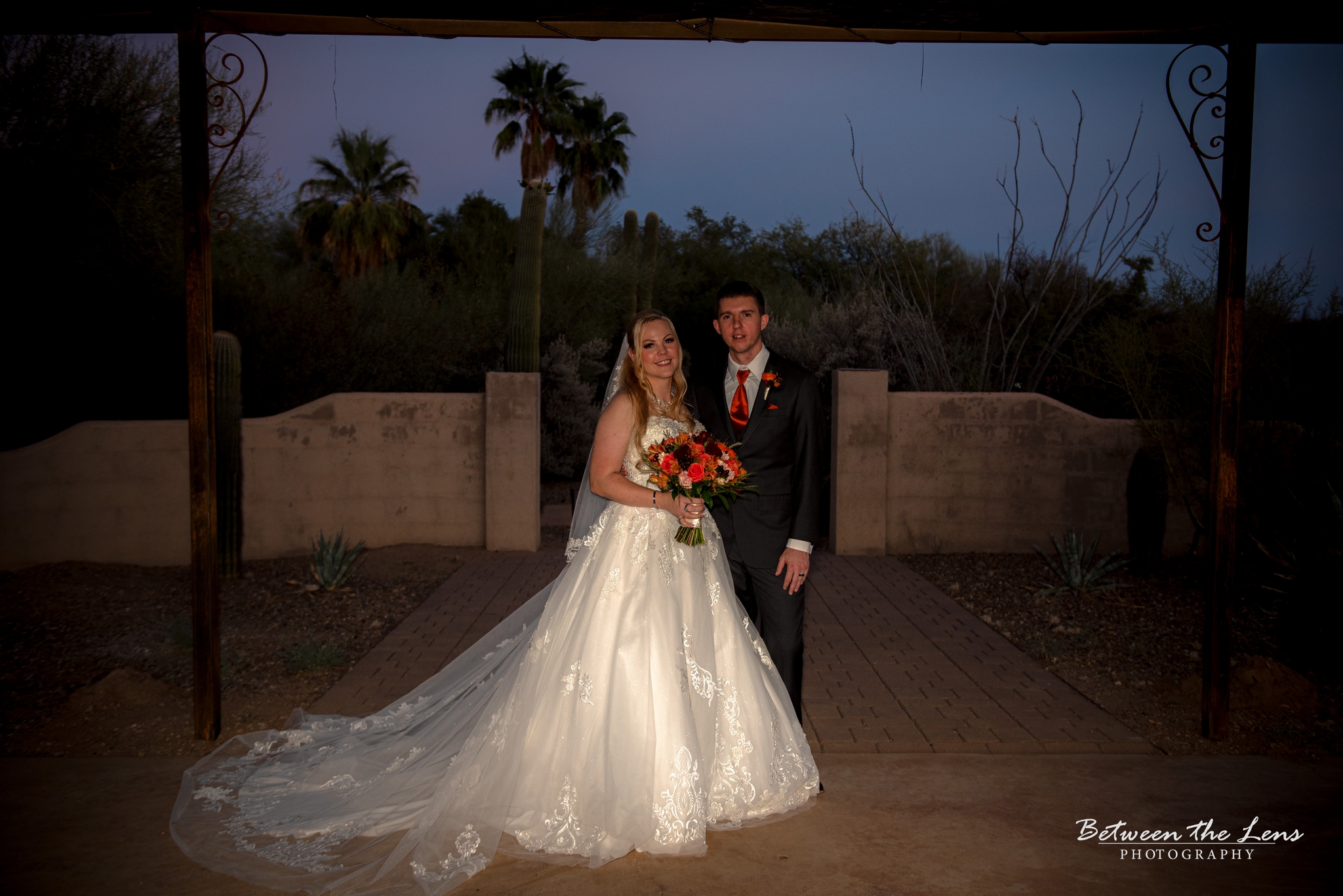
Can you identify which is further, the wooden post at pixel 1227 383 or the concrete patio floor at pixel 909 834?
the wooden post at pixel 1227 383

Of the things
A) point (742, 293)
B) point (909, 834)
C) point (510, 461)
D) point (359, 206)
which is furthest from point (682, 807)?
point (359, 206)

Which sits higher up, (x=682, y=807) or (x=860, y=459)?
(x=860, y=459)

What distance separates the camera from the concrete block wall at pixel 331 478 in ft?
28.8

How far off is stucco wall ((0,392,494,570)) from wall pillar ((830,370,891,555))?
343cm

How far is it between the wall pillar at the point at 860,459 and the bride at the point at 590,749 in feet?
19.5

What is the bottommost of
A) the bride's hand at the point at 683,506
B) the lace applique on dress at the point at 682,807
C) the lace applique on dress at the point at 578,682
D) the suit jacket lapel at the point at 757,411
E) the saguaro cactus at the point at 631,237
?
the lace applique on dress at the point at 682,807

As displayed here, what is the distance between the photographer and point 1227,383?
4.66 m

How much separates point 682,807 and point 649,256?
21.1 m

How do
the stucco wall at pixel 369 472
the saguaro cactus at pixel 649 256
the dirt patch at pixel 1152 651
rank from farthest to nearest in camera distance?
the saguaro cactus at pixel 649 256 < the stucco wall at pixel 369 472 < the dirt patch at pixel 1152 651

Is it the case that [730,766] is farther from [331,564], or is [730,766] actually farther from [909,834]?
[331,564]

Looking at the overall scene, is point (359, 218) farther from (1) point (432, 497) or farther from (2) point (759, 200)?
(1) point (432, 497)

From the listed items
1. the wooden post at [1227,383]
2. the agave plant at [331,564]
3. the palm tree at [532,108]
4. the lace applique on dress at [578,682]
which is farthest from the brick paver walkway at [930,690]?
the palm tree at [532,108]

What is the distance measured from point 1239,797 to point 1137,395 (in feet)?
17.3

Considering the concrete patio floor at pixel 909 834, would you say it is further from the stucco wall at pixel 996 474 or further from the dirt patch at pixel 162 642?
the stucco wall at pixel 996 474
